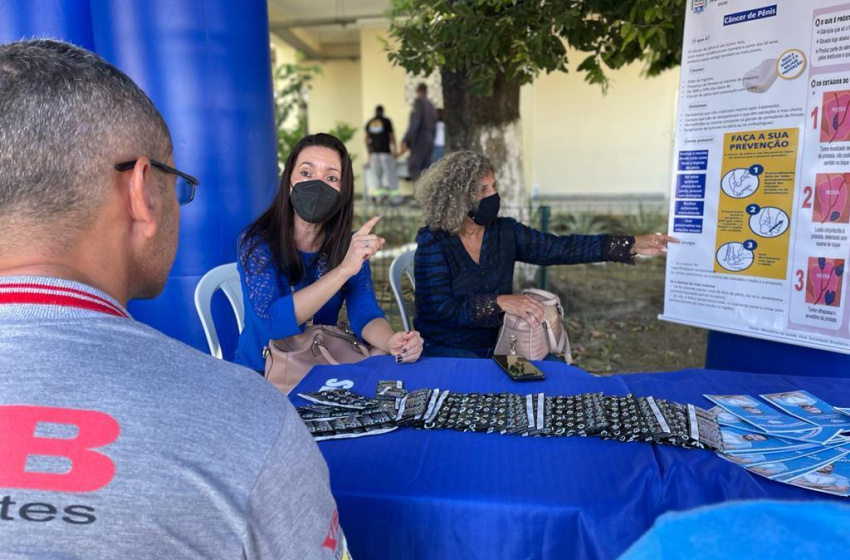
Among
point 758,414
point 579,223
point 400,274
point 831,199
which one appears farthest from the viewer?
point 579,223

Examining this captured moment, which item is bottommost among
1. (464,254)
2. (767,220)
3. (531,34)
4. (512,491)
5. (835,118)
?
(512,491)

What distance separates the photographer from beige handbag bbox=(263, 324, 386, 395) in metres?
2.18

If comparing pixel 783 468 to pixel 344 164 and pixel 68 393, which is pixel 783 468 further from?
pixel 344 164

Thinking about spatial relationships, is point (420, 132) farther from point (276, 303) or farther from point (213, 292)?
point (276, 303)

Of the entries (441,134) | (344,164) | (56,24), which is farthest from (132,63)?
(441,134)

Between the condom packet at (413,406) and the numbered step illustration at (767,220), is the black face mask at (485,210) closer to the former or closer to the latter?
the numbered step illustration at (767,220)

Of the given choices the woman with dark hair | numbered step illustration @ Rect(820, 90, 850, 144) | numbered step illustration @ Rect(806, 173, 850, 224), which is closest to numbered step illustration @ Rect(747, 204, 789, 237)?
numbered step illustration @ Rect(806, 173, 850, 224)

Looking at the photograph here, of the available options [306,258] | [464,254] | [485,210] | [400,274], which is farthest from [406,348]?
[400,274]

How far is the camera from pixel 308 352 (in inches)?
88.1

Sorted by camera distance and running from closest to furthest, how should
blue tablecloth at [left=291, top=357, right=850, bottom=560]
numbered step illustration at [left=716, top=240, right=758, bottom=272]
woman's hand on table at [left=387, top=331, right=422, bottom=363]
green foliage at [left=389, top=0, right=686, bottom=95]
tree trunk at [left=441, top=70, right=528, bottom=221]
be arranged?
blue tablecloth at [left=291, top=357, right=850, bottom=560], woman's hand on table at [left=387, top=331, right=422, bottom=363], numbered step illustration at [left=716, top=240, right=758, bottom=272], green foliage at [left=389, top=0, right=686, bottom=95], tree trunk at [left=441, top=70, right=528, bottom=221]

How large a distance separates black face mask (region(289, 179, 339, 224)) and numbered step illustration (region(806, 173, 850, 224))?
6.35ft

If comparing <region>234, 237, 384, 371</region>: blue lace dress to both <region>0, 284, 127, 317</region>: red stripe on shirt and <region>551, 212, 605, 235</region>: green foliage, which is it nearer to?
<region>0, 284, 127, 317</region>: red stripe on shirt

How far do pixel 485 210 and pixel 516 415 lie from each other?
1.47 metres

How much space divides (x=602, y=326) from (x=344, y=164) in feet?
12.1
